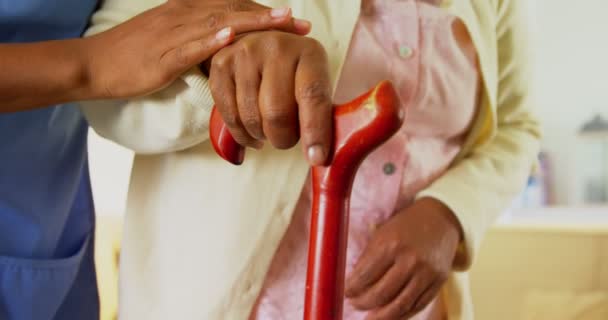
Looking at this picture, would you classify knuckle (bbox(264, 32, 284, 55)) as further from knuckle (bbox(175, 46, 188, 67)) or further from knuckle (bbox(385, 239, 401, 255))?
knuckle (bbox(385, 239, 401, 255))

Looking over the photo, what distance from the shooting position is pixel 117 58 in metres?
0.44

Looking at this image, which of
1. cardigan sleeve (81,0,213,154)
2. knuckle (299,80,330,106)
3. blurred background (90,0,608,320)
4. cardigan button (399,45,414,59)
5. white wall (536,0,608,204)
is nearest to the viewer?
knuckle (299,80,330,106)

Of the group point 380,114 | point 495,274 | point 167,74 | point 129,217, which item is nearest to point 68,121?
point 129,217

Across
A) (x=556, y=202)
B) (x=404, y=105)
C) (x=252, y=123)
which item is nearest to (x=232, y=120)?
(x=252, y=123)

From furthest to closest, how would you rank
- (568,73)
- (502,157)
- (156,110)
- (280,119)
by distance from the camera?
(568,73) < (502,157) < (156,110) < (280,119)

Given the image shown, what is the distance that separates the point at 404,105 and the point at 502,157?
17 centimetres

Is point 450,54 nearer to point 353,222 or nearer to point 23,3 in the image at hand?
point 353,222

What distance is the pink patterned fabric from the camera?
0.55 metres

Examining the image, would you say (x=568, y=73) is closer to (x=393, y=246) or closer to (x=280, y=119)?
(x=393, y=246)

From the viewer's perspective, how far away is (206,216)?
53 centimetres

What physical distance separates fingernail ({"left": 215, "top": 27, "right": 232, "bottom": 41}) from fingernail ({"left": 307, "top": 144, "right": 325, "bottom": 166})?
94 mm

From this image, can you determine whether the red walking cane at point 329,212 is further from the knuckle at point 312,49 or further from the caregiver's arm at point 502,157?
the caregiver's arm at point 502,157

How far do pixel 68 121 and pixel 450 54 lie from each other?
1.19 ft

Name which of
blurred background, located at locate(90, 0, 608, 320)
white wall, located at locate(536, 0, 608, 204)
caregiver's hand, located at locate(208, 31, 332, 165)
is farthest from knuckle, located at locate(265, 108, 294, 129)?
white wall, located at locate(536, 0, 608, 204)
